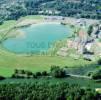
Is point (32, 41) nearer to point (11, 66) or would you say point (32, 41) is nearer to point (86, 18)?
point (11, 66)

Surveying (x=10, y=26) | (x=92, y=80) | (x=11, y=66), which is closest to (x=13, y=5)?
(x=10, y=26)

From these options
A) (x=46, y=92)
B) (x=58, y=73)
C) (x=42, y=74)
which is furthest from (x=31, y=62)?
(x=46, y=92)

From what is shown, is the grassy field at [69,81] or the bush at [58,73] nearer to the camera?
the grassy field at [69,81]

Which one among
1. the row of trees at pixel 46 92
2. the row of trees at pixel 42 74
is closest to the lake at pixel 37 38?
the row of trees at pixel 42 74

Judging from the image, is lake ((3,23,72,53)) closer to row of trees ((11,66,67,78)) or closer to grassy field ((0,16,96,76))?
grassy field ((0,16,96,76))

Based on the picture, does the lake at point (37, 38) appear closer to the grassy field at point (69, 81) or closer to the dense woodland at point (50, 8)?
the dense woodland at point (50, 8)

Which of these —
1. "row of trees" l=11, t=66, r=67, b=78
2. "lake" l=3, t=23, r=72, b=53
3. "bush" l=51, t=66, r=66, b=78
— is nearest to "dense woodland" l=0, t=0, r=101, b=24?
"lake" l=3, t=23, r=72, b=53
